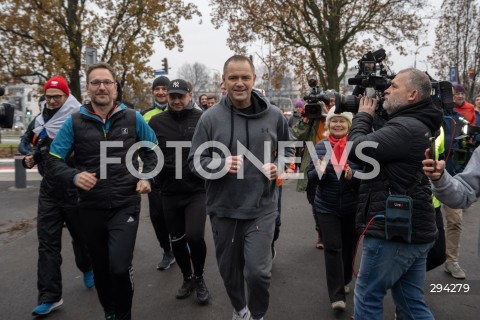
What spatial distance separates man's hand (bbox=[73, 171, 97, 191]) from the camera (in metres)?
2.87

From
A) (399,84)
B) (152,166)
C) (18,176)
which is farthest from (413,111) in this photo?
(18,176)

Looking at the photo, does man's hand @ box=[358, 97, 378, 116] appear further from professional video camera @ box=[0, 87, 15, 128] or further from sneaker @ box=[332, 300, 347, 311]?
professional video camera @ box=[0, 87, 15, 128]

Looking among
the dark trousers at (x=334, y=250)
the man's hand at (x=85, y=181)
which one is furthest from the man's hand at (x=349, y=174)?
the man's hand at (x=85, y=181)

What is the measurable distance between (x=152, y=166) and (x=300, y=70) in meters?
19.7

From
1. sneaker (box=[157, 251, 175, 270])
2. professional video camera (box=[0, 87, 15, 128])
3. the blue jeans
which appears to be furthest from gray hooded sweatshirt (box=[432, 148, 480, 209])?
sneaker (box=[157, 251, 175, 270])

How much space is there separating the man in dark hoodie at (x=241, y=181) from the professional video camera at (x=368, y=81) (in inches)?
22.4

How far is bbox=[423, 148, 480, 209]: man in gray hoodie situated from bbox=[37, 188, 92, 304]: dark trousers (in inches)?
113

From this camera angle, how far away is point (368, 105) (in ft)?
8.89

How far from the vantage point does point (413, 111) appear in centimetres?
249

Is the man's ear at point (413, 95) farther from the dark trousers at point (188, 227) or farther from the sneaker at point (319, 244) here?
the sneaker at point (319, 244)

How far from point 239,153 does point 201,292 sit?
5.08 feet

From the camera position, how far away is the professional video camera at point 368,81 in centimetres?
273

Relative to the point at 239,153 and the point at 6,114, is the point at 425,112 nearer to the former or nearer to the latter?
the point at 239,153

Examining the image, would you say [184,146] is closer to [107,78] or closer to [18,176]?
[107,78]
